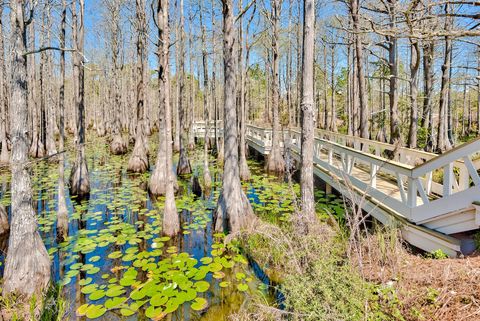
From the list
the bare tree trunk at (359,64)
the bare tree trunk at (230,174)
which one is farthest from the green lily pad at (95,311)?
the bare tree trunk at (359,64)

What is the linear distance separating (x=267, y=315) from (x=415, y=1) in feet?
17.7

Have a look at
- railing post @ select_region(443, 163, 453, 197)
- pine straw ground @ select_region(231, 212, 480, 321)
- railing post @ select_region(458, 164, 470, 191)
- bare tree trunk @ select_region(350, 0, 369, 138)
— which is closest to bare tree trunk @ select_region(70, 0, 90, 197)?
pine straw ground @ select_region(231, 212, 480, 321)

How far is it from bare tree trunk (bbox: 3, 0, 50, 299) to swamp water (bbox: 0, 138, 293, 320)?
0.60 m

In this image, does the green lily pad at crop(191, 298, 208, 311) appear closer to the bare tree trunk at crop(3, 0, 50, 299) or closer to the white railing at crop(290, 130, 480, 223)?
the bare tree trunk at crop(3, 0, 50, 299)

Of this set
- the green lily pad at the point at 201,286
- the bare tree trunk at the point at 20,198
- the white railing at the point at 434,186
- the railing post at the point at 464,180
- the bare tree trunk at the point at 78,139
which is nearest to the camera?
the white railing at the point at 434,186

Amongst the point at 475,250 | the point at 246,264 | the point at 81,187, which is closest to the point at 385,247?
the point at 475,250

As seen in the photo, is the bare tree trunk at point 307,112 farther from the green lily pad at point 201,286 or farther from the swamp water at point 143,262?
the green lily pad at point 201,286

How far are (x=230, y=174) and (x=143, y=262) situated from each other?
2957mm

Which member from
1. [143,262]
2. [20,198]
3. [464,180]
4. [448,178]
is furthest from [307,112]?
[20,198]

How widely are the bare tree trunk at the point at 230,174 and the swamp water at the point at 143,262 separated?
508mm

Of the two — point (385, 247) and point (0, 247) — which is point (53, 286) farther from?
point (385, 247)

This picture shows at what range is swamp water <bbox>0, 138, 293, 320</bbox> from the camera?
4363 millimetres

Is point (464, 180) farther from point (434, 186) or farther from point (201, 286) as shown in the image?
point (201, 286)

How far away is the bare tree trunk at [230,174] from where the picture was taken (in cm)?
732
